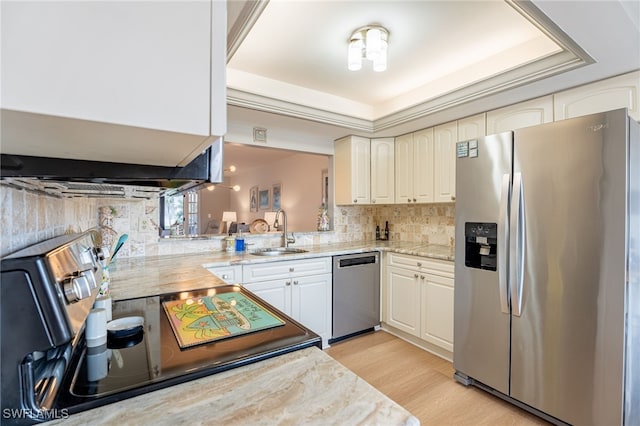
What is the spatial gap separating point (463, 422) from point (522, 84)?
2137mm

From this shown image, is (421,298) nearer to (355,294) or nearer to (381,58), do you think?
(355,294)

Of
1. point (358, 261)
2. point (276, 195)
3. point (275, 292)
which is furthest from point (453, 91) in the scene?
point (276, 195)

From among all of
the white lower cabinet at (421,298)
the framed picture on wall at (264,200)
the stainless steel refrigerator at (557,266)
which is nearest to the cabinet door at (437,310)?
the white lower cabinet at (421,298)

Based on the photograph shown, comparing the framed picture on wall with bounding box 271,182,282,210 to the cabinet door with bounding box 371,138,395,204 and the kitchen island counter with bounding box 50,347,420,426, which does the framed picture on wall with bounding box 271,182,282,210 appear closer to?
the cabinet door with bounding box 371,138,395,204

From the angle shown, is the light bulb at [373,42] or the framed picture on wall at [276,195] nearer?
the light bulb at [373,42]

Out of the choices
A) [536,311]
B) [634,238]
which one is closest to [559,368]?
[536,311]

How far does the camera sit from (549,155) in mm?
1664

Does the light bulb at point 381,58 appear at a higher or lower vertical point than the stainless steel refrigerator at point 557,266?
higher

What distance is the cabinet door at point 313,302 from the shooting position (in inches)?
103

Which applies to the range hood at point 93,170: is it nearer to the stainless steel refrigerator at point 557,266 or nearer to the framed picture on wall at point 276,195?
the stainless steel refrigerator at point 557,266

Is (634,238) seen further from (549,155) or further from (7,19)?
(7,19)

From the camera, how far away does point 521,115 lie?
2223mm

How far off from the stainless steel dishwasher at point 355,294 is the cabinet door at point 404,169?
2.27 ft

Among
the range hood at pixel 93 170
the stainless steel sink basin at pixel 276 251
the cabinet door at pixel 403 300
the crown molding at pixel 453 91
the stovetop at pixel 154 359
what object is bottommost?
the cabinet door at pixel 403 300
